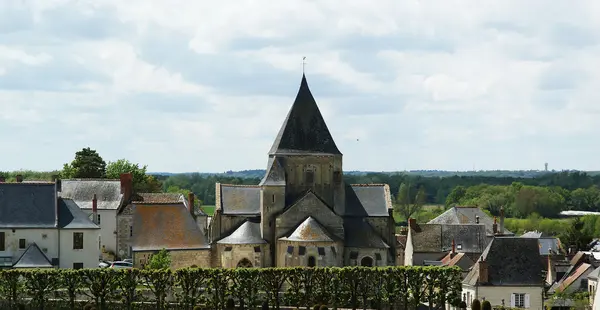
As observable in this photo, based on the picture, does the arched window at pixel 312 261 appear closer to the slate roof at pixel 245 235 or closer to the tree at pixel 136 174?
the slate roof at pixel 245 235

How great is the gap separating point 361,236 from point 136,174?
4489cm

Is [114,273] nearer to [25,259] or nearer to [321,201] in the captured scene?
[25,259]

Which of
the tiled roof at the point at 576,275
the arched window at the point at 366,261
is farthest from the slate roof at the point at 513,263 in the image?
the tiled roof at the point at 576,275

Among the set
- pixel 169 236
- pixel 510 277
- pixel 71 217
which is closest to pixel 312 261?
pixel 169 236

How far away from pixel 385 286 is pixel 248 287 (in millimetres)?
8811

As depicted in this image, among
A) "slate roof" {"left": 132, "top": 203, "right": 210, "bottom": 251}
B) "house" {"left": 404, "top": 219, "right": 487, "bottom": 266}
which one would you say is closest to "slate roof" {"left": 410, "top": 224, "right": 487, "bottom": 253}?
"house" {"left": 404, "top": 219, "right": 487, "bottom": 266}

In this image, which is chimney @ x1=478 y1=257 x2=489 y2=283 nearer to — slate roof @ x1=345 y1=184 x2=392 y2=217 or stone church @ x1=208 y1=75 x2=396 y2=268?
stone church @ x1=208 y1=75 x2=396 y2=268

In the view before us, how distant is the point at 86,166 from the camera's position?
393ft

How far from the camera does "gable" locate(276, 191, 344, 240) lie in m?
83.9

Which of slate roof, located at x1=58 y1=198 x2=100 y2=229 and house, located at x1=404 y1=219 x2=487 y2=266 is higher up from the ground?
slate roof, located at x1=58 y1=198 x2=100 y2=229

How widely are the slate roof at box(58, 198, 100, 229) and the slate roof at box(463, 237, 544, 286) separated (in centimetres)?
2631

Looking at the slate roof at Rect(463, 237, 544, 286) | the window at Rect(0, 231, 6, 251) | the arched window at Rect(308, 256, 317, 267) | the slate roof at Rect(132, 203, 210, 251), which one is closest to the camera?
the slate roof at Rect(463, 237, 544, 286)

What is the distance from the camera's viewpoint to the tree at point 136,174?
122438 millimetres

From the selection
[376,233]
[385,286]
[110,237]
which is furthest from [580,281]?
[110,237]
